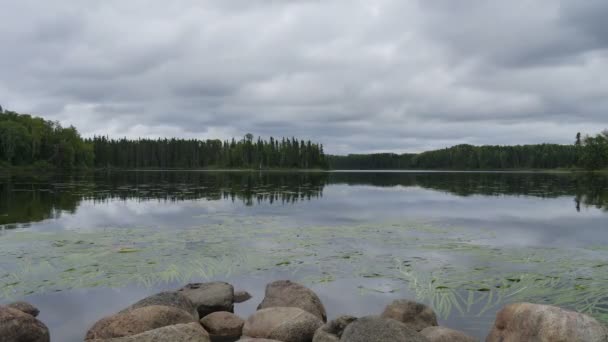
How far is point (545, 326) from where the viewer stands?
292 inches

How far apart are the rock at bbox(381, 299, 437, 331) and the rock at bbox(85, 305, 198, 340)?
4898mm

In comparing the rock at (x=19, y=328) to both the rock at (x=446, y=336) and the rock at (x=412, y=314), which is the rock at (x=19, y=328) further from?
the rock at (x=446, y=336)

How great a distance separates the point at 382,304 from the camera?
1100cm

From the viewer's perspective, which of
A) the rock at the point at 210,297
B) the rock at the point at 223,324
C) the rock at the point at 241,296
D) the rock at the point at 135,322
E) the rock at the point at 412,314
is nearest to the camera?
the rock at the point at 135,322

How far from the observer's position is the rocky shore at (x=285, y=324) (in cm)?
739

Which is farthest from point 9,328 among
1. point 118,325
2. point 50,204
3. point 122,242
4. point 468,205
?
point 468,205

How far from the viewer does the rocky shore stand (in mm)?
7391

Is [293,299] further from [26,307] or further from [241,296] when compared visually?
[26,307]

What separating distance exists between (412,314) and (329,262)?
20.2ft

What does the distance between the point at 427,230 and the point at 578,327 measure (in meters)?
15.5

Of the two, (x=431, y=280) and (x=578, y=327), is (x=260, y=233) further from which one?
(x=578, y=327)

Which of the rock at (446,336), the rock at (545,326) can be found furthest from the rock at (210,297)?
the rock at (545,326)

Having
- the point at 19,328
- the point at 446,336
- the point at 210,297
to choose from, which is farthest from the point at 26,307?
the point at 446,336

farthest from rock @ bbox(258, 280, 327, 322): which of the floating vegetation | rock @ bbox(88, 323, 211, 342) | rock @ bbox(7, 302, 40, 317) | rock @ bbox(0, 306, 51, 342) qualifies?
rock @ bbox(7, 302, 40, 317)
